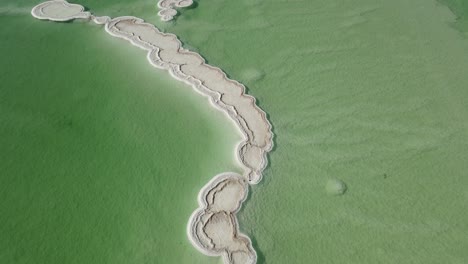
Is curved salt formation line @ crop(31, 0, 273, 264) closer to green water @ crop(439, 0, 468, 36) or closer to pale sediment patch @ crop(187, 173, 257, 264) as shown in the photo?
pale sediment patch @ crop(187, 173, 257, 264)

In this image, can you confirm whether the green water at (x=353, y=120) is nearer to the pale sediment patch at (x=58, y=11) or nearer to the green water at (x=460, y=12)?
the green water at (x=460, y=12)

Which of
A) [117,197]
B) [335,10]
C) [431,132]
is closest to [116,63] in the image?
[117,197]

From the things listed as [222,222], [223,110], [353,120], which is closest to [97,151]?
[223,110]

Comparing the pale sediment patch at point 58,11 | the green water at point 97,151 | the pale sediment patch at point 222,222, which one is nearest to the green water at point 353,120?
the pale sediment patch at point 222,222

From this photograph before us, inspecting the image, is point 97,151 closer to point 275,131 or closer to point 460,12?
point 275,131

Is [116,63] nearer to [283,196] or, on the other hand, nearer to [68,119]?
[68,119]
